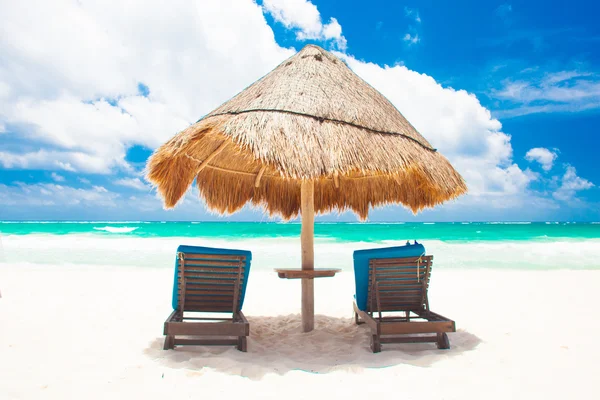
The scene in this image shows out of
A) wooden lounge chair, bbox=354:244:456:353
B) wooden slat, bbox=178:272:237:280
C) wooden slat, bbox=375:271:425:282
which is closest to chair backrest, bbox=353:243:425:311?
wooden lounge chair, bbox=354:244:456:353

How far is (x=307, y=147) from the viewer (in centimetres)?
303

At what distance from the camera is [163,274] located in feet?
27.0

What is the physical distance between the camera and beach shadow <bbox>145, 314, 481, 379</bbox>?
2708 millimetres

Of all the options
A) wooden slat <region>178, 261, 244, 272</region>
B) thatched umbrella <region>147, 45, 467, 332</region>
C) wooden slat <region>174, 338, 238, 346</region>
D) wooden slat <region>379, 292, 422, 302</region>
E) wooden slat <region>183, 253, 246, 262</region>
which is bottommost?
wooden slat <region>174, 338, 238, 346</region>

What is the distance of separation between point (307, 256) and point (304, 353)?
2.84 ft

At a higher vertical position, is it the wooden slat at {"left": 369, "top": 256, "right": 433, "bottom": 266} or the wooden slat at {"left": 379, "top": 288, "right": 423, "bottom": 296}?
the wooden slat at {"left": 369, "top": 256, "right": 433, "bottom": 266}

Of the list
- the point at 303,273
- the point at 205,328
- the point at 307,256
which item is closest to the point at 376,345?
the point at 303,273

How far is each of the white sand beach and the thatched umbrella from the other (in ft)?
2.73

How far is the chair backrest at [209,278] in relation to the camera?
302 cm

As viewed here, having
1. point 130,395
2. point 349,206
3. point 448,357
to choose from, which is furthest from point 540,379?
point 349,206

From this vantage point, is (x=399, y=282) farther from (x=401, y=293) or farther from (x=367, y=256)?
(x=367, y=256)

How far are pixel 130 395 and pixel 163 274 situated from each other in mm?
6314

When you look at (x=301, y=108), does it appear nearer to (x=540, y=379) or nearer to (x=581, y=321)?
(x=540, y=379)

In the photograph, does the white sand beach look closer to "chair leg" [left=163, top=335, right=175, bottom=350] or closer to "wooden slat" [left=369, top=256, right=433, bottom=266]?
"chair leg" [left=163, top=335, right=175, bottom=350]
